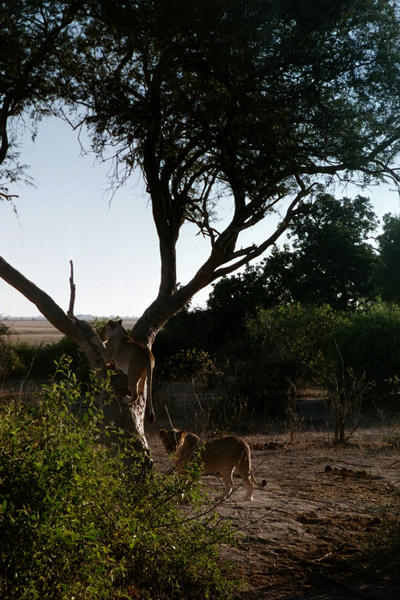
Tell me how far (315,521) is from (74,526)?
444 cm

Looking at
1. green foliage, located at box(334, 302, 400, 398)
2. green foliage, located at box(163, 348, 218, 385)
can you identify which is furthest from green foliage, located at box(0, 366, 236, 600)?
green foliage, located at box(334, 302, 400, 398)

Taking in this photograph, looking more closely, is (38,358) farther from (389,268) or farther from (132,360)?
(132,360)

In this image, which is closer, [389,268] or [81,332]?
[81,332]

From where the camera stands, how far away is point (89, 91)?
10.7 metres

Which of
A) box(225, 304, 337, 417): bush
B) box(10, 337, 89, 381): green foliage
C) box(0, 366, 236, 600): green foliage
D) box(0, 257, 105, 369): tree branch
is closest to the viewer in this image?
box(0, 366, 236, 600): green foliage

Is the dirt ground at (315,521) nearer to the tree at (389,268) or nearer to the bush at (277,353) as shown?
the bush at (277,353)

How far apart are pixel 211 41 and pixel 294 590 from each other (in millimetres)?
7132

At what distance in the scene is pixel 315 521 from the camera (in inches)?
305

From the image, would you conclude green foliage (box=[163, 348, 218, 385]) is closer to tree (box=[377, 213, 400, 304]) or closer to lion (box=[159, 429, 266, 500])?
lion (box=[159, 429, 266, 500])

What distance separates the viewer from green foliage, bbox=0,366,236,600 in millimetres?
3758

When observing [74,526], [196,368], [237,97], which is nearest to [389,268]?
[196,368]

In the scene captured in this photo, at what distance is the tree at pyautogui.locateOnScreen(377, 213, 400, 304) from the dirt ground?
1934cm

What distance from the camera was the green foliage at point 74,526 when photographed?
12.3 ft

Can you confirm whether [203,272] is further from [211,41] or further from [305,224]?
[305,224]
